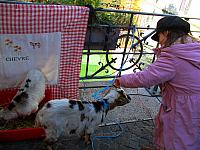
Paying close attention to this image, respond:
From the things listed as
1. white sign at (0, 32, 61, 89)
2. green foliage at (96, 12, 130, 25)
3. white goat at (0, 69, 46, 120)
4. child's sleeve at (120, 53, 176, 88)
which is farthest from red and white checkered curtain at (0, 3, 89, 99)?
child's sleeve at (120, 53, 176, 88)

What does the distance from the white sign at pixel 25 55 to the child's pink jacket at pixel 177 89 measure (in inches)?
41.6

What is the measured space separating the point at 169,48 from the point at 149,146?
167 cm

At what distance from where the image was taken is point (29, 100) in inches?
111

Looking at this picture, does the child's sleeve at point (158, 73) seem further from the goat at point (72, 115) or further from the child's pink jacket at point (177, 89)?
the goat at point (72, 115)

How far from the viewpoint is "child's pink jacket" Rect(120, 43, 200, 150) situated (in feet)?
6.79

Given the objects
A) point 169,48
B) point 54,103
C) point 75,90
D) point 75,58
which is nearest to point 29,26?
point 75,58

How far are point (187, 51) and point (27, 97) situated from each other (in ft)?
6.26

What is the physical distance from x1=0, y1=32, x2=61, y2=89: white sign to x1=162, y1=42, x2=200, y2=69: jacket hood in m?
1.41

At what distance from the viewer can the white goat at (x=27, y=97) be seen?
2719mm

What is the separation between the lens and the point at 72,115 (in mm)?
2531

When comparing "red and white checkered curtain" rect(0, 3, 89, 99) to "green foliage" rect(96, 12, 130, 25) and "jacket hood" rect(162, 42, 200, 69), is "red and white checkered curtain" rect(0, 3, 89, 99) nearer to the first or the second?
"green foliage" rect(96, 12, 130, 25)

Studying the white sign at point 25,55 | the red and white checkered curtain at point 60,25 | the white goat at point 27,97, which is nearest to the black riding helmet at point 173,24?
the red and white checkered curtain at point 60,25

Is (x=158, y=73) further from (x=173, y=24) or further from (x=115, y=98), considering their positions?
(x=115, y=98)

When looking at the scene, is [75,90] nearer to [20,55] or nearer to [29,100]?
[29,100]
